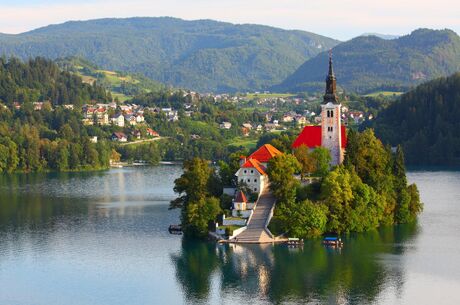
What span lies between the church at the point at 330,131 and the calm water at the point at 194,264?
8932 mm

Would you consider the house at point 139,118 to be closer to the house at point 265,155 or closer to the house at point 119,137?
the house at point 119,137

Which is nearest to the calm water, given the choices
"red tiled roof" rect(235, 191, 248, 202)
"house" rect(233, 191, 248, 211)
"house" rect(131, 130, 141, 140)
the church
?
"house" rect(233, 191, 248, 211)

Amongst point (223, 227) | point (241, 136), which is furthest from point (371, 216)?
point (241, 136)

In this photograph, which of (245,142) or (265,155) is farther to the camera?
(245,142)

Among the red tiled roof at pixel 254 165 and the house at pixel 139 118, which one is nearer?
the red tiled roof at pixel 254 165

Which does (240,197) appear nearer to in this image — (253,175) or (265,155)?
(253,175)

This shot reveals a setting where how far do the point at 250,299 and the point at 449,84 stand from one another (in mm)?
115306

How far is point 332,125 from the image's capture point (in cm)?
7925

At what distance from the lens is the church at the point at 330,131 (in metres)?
78.2

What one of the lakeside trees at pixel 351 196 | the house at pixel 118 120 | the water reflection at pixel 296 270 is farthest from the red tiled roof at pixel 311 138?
the house at pixel 118 120

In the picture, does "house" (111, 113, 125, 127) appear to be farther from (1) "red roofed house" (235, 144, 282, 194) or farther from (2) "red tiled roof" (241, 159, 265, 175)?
(1) "red roofed house" (235, 144, 282, 194)

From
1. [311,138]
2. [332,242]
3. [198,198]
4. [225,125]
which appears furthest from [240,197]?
[225,125]

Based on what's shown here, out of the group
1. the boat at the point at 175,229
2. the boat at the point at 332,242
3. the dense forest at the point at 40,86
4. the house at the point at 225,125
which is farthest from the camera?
the house at the point at 225,125

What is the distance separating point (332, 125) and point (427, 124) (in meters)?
76.7
